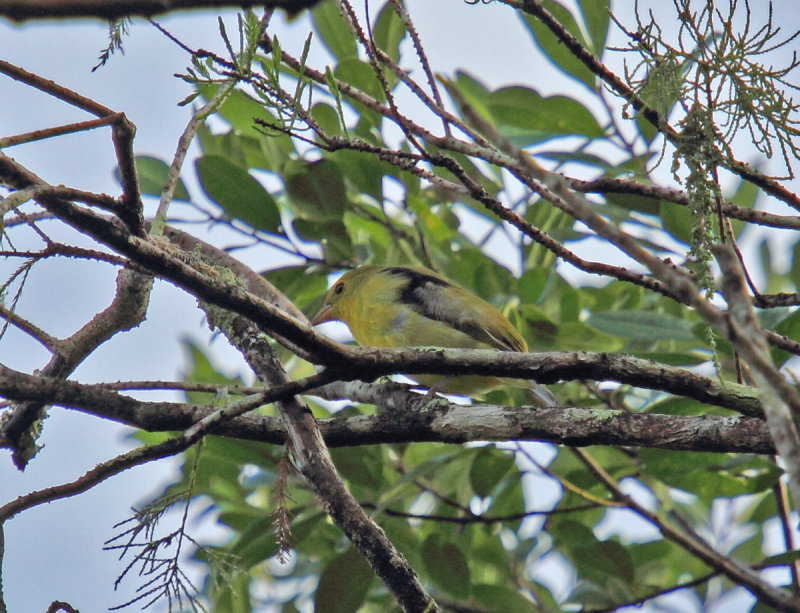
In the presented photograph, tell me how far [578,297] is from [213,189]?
6.34ft

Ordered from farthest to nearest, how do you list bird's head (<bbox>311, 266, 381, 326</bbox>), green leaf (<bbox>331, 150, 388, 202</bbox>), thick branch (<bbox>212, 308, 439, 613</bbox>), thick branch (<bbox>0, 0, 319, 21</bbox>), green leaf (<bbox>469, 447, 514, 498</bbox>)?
bird's head (<bbox>311, 266, 381, 326</bbox>), green leaf (<bbox>331, 150, 388, 202</bbox>), green leaf (<bbox>469, 447, 514, 498</bbox>), thick branch (<bbox>212, 308, 439, 613</bbox>), thick branch (<bbox>0, 0, 319, 21</bbox>)

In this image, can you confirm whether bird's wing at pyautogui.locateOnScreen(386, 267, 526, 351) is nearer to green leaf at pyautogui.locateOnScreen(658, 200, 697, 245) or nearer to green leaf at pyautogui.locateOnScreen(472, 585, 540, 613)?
green leaf at pyautogui.locateOnScreen(658, 200, 697, 245)

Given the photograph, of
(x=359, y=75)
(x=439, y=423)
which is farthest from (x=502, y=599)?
(x=359, y=75)

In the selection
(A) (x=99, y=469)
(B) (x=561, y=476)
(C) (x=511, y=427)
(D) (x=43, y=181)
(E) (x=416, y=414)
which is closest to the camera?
(D) (x=43, y=181)

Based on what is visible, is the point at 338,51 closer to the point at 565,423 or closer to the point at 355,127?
the point at 355,127

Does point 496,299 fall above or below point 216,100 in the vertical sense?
above

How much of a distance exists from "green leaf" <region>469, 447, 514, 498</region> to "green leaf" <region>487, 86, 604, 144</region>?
1652 millimetres

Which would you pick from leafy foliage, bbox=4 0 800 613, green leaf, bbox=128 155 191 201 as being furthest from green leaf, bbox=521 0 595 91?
green leaf, bbox=128 155 191 201

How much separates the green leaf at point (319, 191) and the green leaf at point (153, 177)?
647 mm

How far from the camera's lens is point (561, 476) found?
433 cm

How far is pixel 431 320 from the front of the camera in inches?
190

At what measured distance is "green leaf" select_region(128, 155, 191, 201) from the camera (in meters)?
4.73

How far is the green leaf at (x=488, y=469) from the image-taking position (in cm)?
423

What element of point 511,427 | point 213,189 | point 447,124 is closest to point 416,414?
point 511,427
